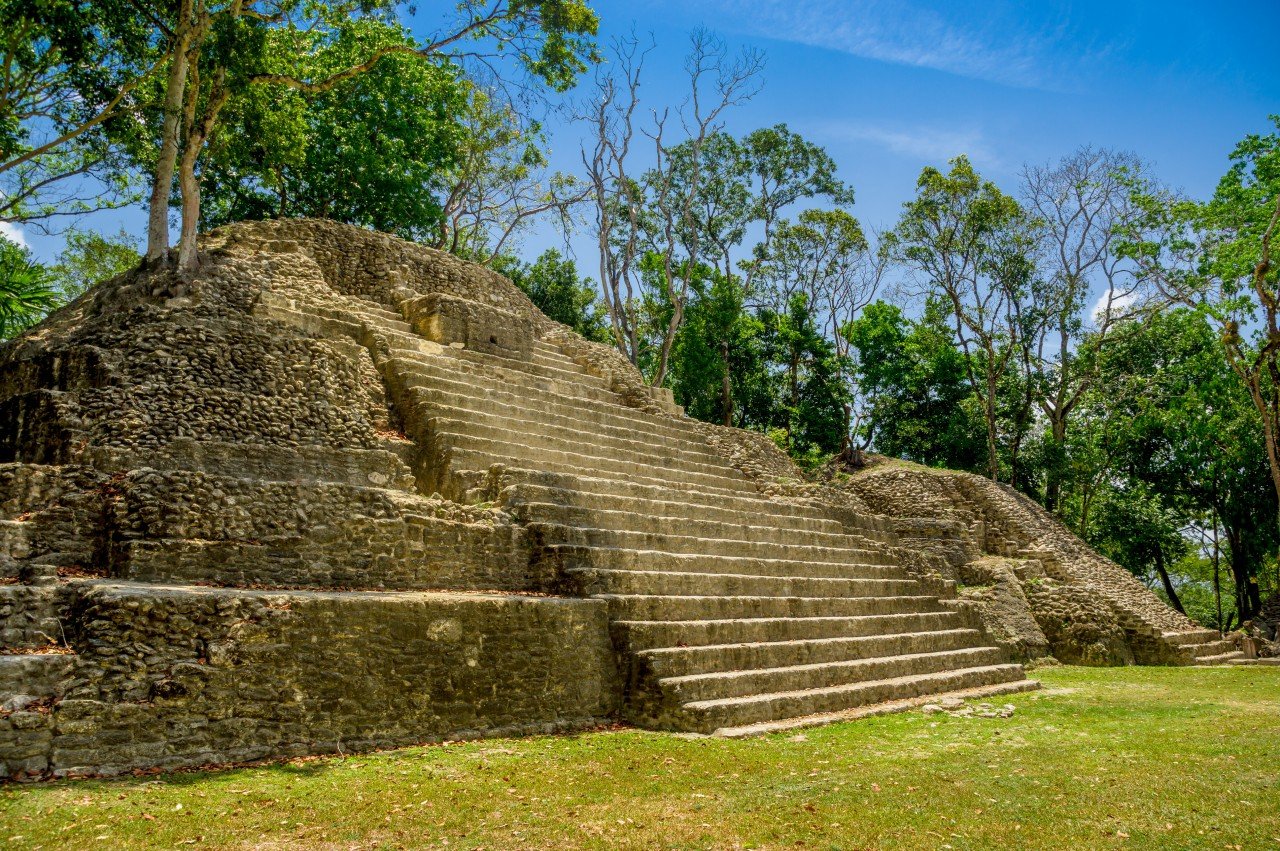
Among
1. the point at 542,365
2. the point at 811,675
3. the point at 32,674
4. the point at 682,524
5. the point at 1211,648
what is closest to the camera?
the point at 32,674

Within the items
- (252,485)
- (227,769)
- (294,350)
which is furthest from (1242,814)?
(294,350)

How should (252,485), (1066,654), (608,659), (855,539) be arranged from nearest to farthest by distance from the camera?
1. (252,485)
2. (608,659)
3. (855,539)
4. (1066,654)

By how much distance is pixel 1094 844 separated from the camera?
4.23 meters

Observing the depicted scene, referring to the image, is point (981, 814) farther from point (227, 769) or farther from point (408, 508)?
point (408, 508)

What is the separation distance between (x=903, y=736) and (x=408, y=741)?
3.96m

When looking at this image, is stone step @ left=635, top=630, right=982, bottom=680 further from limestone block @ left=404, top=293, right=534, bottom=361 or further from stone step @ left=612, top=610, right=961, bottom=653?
limestone block @ left=404, top=293, right=534, bottom=361

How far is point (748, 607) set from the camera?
894 cm

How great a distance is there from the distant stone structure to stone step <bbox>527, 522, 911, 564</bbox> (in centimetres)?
3

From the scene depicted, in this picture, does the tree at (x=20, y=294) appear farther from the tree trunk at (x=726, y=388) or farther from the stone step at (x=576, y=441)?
the tree trunk at (x=726, y=388)

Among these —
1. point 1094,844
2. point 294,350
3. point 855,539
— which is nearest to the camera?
point 1094,844

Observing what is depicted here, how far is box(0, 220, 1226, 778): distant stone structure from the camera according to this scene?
535 cm

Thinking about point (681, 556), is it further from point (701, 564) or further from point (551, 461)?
point (551, 461)

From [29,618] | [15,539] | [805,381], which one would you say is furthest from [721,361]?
[29,618]

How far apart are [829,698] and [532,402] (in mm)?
5891
